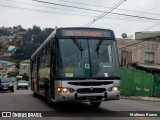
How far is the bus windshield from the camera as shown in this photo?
44.9ft

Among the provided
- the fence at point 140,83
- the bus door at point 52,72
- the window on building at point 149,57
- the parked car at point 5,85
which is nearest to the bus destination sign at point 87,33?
the bus door at point 52,72

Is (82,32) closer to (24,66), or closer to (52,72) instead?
(52,72)

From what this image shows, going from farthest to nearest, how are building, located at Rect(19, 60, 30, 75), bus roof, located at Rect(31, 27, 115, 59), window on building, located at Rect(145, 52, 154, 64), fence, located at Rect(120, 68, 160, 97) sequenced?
building, located at Rect(19, 60, 30, 75) < window on building, located at Rect(145, 52, 154, 64) < fence, located at Rect(120, 68, 160, 97) < bus roof, located at Rect(31, 27, 115, 59)

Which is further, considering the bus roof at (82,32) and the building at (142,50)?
the building at (142,50)

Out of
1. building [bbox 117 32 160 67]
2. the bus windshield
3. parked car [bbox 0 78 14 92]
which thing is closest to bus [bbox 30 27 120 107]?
the bus windshield

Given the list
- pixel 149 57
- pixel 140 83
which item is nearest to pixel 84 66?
pixel 140 83

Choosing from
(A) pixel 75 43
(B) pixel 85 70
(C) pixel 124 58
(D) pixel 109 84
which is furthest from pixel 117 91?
(C) pixel 124 58

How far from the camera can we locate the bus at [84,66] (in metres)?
13.5

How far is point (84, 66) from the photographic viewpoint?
1375cm

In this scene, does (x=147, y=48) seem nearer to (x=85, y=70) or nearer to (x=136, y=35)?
(x=136, y=35)

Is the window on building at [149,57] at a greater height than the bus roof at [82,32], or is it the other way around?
the bus roof at [82,32]

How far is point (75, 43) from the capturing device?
46.4 ft

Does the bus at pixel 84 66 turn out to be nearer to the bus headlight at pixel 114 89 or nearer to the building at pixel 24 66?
the bus headlight at pixel 114 89

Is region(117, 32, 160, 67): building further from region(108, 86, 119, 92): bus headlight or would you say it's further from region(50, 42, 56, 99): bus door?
region(108, 86, 119, 92): bus headlight
